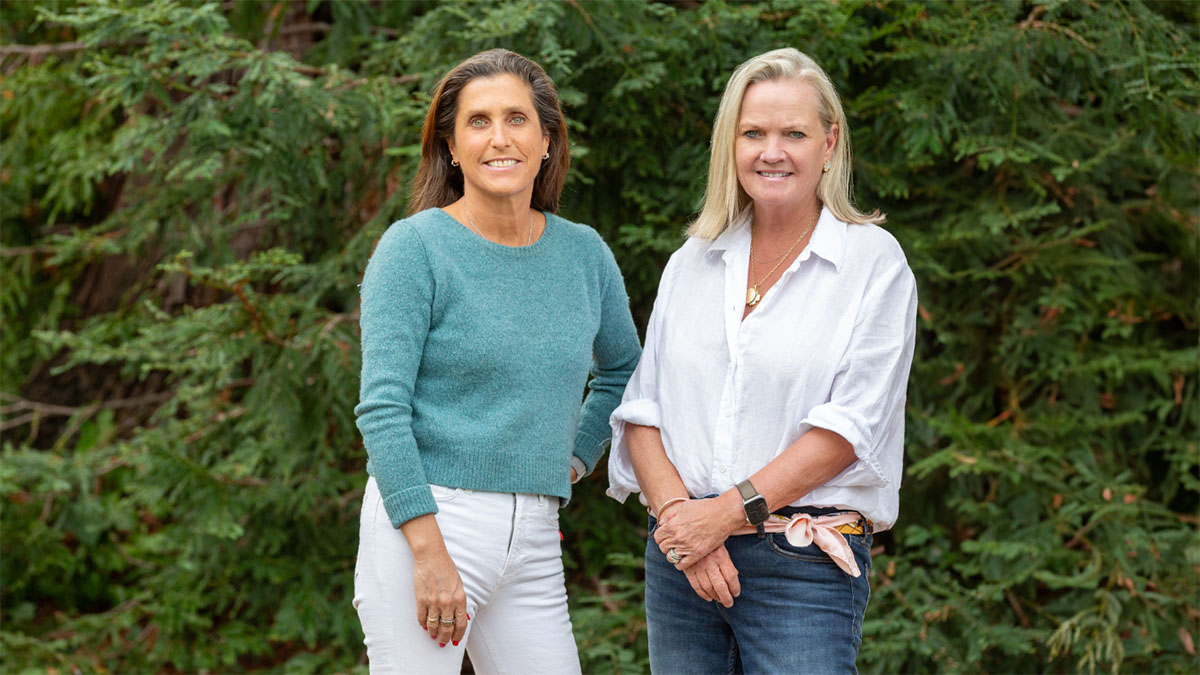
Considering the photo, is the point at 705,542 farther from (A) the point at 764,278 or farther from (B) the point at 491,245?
(B) the point at 491,245

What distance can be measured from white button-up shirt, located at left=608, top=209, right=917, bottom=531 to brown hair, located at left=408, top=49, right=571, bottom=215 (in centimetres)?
43

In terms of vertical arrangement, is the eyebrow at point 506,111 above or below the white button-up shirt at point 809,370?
above

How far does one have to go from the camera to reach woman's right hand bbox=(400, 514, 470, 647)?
6.07 feet

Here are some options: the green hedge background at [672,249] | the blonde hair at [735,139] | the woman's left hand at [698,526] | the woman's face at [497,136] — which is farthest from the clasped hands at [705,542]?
the green hedge background at [672,249]

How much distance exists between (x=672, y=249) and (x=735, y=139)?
4.76 feet

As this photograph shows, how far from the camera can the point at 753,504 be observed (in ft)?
6.11

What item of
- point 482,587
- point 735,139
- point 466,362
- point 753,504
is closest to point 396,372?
point 466,362

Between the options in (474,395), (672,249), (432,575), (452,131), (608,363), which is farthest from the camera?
(672,249)

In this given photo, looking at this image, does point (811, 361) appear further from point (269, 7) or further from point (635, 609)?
point (269, 7)

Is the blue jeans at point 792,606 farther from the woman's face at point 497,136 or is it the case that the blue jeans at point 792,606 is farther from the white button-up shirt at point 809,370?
the woman's face at point 497,136

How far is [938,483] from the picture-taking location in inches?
149

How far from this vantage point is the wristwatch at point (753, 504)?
1.86 m

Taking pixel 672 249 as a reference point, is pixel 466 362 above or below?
below

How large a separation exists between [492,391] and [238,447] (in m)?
2.29
